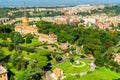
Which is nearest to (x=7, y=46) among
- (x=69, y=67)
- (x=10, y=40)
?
(x=10, y=40)

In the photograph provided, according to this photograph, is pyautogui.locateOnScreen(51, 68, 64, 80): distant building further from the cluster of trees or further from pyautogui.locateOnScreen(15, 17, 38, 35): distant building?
pyautogui.locateOnScreen(15, 17, 38, 35): distant building

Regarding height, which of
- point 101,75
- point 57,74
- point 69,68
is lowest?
point 101,75

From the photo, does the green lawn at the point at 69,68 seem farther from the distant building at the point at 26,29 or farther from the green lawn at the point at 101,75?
the distant building at the point at 26,29

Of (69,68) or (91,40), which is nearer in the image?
(69,68)

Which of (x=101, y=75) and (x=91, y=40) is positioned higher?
(x=91, y=40)

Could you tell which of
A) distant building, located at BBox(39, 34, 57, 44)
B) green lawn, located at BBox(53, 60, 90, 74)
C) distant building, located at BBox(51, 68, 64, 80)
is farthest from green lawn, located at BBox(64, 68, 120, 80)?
distant building, located at BBox(39, 34, 57, 44)

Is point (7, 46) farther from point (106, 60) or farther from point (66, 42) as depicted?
point (106, 60)

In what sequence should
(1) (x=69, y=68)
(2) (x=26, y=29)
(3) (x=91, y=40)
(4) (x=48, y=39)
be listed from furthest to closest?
(2) (x=26, y=29) < (4) (x=48, y=39) < (3) (x=91, y=40) < (1) (x=69, y=68)

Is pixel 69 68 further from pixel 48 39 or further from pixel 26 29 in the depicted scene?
pixel 26 29

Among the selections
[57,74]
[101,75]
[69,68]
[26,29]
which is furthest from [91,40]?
[57,74]
